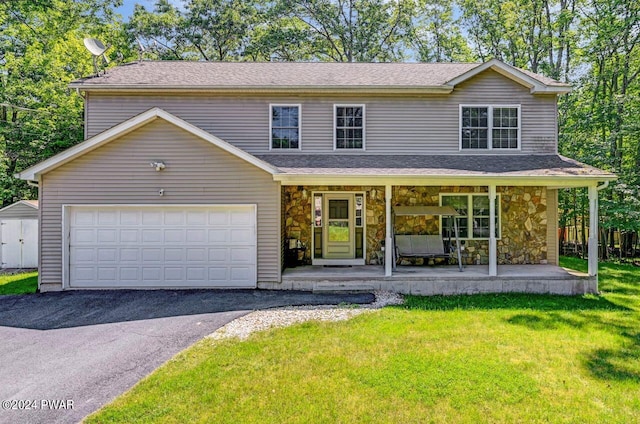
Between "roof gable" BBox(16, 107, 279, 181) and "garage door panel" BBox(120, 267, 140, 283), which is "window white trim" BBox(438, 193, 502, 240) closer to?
→ "roof gable" BBox(16, 107, 279, 181)

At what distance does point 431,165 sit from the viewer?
347 inches

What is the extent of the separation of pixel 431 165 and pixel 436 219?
1.93 m

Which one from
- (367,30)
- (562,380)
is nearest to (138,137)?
(562,380)

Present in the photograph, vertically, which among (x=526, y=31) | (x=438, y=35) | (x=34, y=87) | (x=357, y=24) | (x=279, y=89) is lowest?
(x=279, y=89)

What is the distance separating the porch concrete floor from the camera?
321 inches

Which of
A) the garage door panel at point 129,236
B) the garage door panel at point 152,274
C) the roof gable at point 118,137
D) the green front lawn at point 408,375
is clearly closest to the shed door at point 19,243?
the roof gable at point 118,137

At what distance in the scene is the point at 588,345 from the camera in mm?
5129

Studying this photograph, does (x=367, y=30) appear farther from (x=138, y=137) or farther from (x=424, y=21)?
(x=138, y=137)

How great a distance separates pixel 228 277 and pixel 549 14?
19181 mm

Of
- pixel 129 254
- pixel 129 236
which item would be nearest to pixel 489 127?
pixel 129 236

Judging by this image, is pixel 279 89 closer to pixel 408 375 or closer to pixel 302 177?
pixel 302 177

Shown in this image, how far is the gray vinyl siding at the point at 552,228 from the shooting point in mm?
9961

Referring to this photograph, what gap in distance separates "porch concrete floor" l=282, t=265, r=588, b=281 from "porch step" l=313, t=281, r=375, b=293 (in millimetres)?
131

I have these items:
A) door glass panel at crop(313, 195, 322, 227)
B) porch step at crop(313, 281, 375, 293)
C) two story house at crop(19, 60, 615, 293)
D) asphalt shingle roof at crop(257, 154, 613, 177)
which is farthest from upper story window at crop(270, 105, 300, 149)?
porch step at crop(313, 281, 375, 293)
